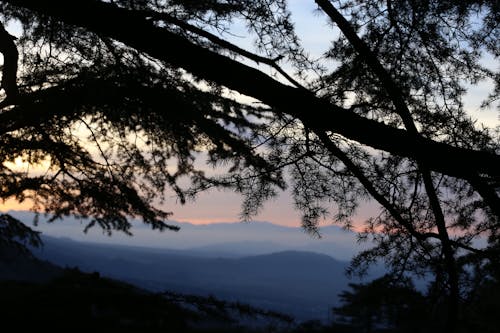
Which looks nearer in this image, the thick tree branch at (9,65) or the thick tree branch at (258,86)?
the thick tree branch at (258,86)

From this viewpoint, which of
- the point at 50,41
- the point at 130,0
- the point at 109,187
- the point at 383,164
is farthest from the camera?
the point at 109,187

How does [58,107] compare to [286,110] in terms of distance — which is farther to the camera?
[58,107]

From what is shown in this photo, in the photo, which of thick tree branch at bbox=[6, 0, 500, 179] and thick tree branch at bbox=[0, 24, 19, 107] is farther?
thick tree branch at bbox=[0, 24, 19, 107]

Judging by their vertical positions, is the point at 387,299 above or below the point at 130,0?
below

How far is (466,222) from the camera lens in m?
4.29

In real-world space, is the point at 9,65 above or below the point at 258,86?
above

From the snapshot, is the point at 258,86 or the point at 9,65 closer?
the point at 258,86

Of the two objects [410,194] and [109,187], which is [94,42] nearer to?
[109,187]

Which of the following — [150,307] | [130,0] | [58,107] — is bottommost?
[150,307]

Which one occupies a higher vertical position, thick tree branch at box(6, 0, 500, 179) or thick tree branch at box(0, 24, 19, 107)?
thick tree branch at box(0, 24, 19, 107)

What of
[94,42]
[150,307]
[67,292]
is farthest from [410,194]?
[94,42]

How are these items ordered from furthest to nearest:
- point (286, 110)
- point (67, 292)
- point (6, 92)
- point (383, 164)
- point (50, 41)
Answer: point (50, 41)
point (6, 92)
point (383, 164)
point (286, 110)
point (67, 292)

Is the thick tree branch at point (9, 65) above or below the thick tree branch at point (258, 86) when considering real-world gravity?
above

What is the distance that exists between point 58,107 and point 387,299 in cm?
324
